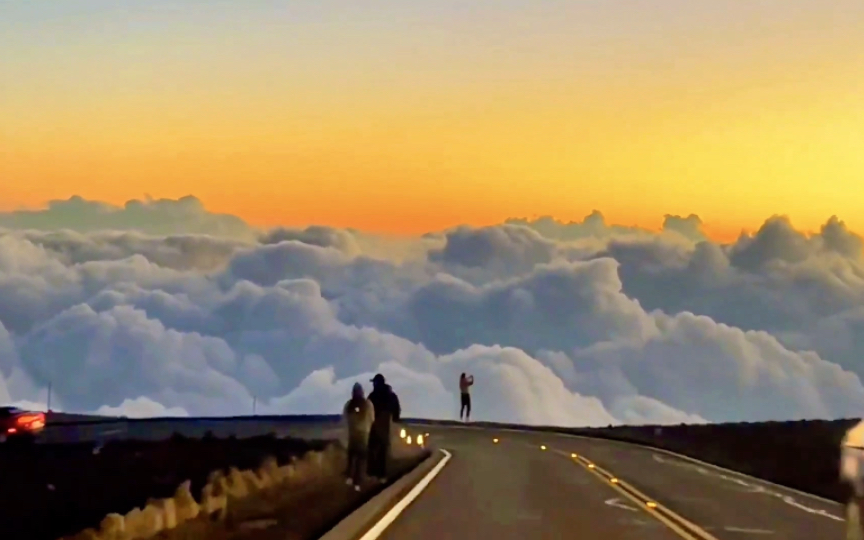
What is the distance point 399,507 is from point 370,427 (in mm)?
6473

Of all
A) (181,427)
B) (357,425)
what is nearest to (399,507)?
(357,425)

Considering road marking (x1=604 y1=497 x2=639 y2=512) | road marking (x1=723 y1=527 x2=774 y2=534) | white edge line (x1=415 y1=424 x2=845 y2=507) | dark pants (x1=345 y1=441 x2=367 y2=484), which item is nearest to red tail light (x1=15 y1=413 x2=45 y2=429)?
white edge line (x1=415 y1=424 x2=845 y2=507)

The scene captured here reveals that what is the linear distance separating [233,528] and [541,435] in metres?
40.8

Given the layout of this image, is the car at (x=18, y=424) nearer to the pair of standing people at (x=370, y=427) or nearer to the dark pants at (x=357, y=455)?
the pair of standing people at (x=370, y=427)

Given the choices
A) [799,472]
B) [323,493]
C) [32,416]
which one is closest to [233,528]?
[323,493]

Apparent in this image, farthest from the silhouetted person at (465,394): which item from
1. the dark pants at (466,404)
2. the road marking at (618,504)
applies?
the road marking at (618,504)

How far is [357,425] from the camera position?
30234mm

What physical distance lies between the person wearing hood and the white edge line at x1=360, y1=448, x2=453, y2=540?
1.16 metres

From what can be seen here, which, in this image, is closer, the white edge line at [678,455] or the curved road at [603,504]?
the curved road at [603,504]

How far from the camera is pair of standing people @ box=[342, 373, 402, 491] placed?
30.4m

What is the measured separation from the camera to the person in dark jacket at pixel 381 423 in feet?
106

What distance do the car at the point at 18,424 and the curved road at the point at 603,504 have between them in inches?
784

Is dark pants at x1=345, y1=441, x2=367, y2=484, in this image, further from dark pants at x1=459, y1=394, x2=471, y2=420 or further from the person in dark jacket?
dark pants at x1=459, y1=394, x2=471, y2=420

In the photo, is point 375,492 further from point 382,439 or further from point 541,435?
point 541,435
